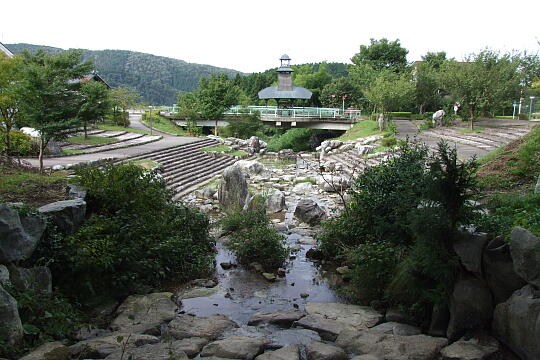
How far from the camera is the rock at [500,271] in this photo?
18.7 feet

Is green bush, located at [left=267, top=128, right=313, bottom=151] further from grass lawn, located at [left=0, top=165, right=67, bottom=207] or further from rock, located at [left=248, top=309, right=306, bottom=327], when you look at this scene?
rock, located at [left=248, top=309, right=306, bottom=327]

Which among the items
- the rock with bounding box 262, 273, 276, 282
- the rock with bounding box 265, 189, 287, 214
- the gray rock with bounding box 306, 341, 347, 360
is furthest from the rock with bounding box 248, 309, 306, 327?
the rock with bounding box 265, 189, 287, 214

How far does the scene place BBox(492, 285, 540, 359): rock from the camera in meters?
4.96

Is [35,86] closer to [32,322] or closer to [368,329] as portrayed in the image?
[32,322]

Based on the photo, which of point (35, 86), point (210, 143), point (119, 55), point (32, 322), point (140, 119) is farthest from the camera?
point (119, 55)

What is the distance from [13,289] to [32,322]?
509 millimetres

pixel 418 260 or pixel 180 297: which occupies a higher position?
pixel 418 260

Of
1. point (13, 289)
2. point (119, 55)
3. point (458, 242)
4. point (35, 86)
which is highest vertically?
point (119, 55)

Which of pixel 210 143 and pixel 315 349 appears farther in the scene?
pixel 210 143

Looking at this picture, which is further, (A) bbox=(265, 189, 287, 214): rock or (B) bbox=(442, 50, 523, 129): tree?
(B) bbox=(442, 50, 523, 129): tree

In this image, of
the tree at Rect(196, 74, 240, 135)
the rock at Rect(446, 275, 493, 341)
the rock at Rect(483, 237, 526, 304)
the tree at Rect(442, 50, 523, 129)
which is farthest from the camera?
the tree at Rect(196, 74, 240, 135)

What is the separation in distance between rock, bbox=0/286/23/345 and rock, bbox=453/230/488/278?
5.78m

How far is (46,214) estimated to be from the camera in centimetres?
699

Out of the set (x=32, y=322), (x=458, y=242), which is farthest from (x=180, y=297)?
(x=458, y=242)
